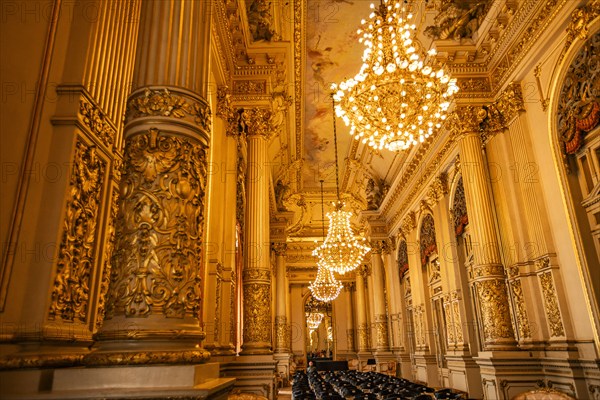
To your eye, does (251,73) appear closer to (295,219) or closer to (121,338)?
(121,338)

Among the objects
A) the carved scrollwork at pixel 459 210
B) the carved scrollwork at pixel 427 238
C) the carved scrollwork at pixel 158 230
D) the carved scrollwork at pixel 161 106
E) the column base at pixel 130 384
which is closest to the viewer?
the column base at pixel 130 384

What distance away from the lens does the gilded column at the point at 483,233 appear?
6945 mm

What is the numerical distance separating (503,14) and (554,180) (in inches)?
117

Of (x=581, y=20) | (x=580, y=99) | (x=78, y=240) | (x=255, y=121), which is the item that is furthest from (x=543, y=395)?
(x=255, y=121)

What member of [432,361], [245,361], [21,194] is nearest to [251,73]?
A: [245,361]

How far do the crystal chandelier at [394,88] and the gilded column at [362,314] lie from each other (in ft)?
51.7

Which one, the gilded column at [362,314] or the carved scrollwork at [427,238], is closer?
the carved scrollwork at [427,238]

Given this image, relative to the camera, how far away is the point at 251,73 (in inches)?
306

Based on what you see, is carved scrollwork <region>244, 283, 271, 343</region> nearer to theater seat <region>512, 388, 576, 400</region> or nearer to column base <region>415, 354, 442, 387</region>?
theater seat <region>512, 388, 576, 400</region>

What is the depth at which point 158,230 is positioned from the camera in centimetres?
206

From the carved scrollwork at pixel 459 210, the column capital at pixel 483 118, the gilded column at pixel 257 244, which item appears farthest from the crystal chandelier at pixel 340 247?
the column capital at pixel 483 118

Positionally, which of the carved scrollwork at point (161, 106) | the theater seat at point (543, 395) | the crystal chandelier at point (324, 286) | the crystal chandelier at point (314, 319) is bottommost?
the theater seat at point (543, 395)

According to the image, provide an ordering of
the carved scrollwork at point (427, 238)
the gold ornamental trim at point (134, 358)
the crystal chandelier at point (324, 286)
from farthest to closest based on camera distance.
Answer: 1. the crystal chandelier at point (324, 286)
2. the carved scrollwork at point (427, 238)
3. the gold ornamental trim at point (134, 358)

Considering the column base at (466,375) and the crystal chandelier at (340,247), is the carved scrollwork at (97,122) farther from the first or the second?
the column base at (466,375)
